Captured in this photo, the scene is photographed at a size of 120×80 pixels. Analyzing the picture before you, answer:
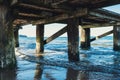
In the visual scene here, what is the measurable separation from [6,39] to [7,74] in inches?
40.0

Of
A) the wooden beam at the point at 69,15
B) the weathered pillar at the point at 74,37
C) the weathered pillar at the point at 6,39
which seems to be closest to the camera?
the weathered pillar at the point at 6,39

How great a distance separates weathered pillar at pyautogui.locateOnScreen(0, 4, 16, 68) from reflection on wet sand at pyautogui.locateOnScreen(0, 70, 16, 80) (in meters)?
0.19

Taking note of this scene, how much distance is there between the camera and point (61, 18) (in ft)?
28.0

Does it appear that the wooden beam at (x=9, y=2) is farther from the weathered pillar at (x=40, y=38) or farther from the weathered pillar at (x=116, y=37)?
the weathered pillar at (x=116, y=37)

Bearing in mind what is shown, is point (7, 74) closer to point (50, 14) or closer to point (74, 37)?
point (74, 37)

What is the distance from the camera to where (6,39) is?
6.32 m

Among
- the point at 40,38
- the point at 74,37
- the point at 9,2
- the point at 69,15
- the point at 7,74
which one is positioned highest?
the point at 9,2

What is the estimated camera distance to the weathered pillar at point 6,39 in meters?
6.25

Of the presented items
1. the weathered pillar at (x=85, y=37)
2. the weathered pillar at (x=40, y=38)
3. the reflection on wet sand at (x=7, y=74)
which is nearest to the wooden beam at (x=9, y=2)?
the reflection on wet sand at (x=7, y=74)

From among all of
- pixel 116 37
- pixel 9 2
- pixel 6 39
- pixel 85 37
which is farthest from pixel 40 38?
pixel 6 39

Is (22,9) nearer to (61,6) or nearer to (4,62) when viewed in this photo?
(61,6)

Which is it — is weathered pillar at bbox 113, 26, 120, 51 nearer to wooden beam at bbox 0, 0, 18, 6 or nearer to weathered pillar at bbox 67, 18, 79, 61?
weathered pillar at bbox 67, 18, 79, 61

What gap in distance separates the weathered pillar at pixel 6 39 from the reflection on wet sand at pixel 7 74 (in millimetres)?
192

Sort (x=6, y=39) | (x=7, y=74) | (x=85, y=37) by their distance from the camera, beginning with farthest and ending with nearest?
(x=85, y=37) → (x=6, y=39) → (x=7, y=74)
